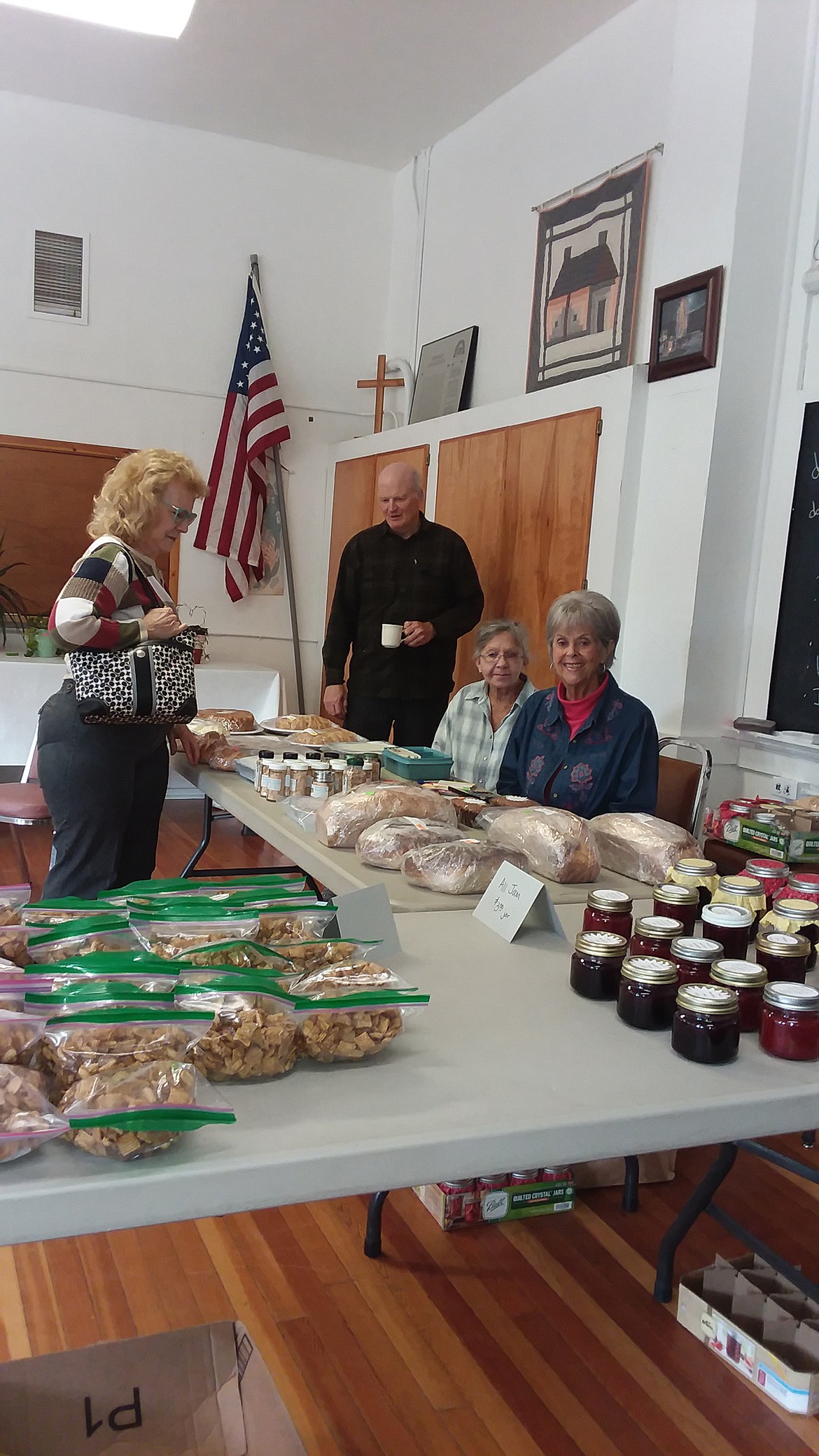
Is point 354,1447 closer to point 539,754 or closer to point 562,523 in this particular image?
point 539,754

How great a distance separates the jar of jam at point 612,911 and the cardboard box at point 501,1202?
3.09 ft

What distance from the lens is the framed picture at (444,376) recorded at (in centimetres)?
530

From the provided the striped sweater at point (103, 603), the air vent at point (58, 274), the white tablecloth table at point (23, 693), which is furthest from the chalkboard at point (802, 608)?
the air vent at point (58, 274)

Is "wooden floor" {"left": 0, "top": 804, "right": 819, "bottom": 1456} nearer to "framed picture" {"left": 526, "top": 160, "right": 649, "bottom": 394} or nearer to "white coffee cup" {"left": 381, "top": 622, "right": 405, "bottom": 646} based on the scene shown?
"white coffee cup" {"left": 381, "top": 622, "right": 405, "bottom": 646}

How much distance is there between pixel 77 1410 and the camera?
1.14 metres

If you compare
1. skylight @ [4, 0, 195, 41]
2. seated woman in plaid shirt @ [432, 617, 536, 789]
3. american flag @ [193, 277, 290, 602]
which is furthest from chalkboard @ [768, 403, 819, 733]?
american flag @ [193, 277, 290, 602]

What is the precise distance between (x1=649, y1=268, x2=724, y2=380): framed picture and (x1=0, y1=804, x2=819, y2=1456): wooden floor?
258cm

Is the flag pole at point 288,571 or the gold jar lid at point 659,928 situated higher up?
the flag pole at point 288,571

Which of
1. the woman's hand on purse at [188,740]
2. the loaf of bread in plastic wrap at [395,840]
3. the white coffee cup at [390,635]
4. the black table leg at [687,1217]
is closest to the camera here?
the black table leg at [687,1217]

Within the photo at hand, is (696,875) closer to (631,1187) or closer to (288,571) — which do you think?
(631,1187)

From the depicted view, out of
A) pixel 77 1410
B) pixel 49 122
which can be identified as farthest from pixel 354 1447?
pixel 49 122

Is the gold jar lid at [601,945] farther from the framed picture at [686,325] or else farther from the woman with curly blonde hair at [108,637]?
the framed picture at [686,325]

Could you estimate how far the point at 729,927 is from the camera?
125cm

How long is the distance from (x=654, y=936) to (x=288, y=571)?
5.35 meters
